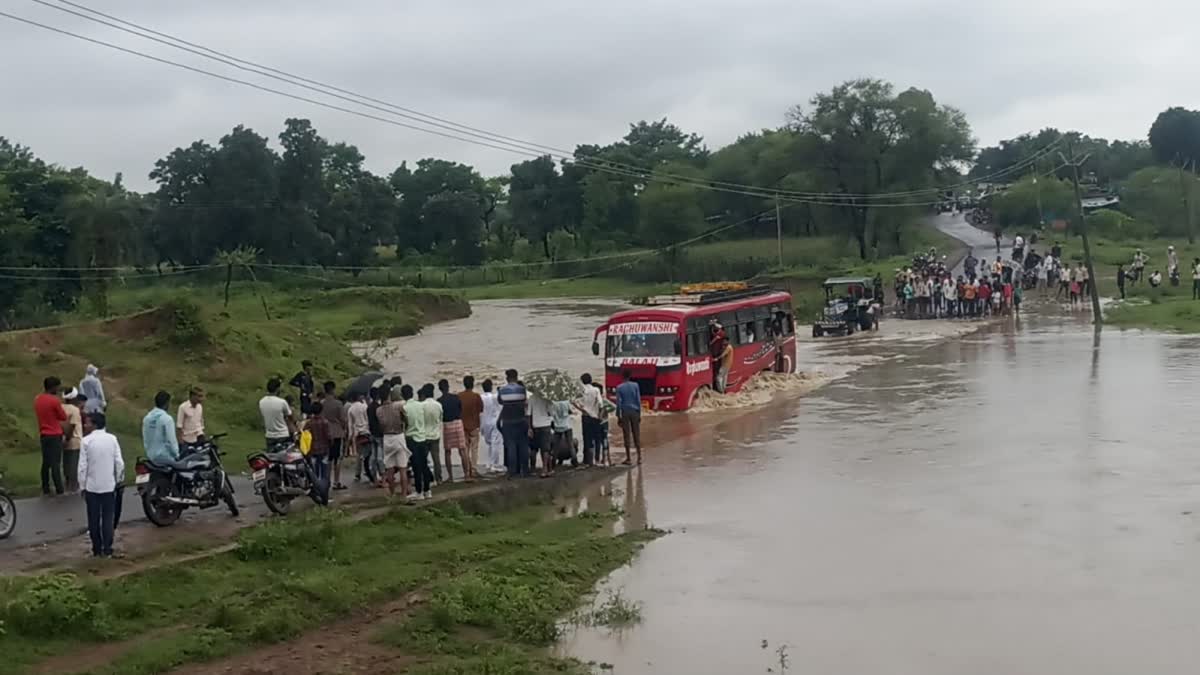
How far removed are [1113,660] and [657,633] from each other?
3.84 m

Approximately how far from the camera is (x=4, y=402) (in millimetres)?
20484

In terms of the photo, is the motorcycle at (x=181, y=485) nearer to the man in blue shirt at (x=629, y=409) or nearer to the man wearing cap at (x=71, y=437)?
the man wearing cap at (x=71, y=437)

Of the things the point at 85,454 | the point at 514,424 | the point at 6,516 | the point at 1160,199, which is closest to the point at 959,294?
the point at 1160,199

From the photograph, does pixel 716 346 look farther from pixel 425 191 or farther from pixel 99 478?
pixel 425 191

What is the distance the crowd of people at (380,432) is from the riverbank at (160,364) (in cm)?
134

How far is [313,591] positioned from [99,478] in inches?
90.3

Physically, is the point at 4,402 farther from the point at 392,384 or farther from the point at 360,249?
the point at 360,249

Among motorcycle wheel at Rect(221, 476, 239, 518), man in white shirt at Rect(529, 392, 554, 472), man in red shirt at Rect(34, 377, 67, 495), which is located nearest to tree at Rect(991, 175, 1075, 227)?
man in white shirt at Rect(529, 392, 554, 472)

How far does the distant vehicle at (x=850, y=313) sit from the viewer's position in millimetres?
45125

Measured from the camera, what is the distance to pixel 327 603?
10.9m

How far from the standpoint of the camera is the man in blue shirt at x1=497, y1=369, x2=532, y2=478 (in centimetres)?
1727

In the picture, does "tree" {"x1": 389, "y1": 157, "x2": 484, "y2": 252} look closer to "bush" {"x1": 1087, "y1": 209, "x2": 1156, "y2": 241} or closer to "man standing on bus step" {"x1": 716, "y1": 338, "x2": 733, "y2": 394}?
"bush" {"x1": 1087, "y1": 209, "x2": 1156, "y2": 241}

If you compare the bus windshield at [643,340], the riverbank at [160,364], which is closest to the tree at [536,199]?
the riverbank at [160,364]

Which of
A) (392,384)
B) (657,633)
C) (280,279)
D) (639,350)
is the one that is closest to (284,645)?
(657,633)
